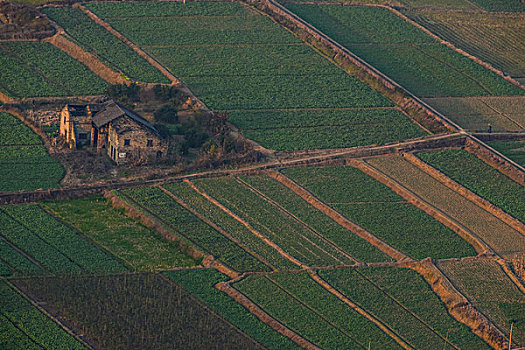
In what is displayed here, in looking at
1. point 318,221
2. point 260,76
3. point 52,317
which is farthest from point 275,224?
point 260,76

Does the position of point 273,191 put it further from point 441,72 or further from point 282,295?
point 441,72

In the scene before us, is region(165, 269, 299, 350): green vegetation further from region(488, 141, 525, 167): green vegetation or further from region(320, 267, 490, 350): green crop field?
region(488, 141, 525, 167): green vegetation

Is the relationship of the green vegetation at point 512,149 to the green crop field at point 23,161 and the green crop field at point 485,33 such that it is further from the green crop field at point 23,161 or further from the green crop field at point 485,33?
the green crop field at point 23,161

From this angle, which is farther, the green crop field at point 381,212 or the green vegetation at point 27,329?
Answer: the green crop field at point 381,212

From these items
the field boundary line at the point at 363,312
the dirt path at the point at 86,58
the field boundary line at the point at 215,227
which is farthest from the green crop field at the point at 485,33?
the field boundary line at the point at 363,312

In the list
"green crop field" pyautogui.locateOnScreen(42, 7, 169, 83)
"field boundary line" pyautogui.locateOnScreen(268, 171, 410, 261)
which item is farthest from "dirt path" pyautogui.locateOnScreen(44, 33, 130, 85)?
"field boundary line" pyautogui.locateOnScreen(268, 171, 410, 261)

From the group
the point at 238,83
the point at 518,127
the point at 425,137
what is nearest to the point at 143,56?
the point at 238,83
